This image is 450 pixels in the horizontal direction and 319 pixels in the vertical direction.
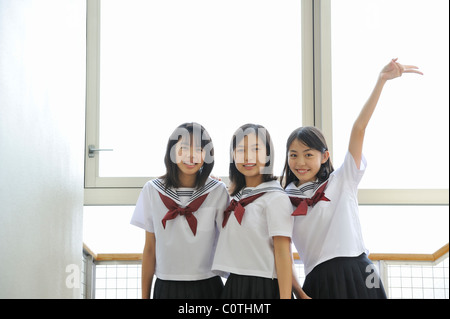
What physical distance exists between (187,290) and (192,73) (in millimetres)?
1304

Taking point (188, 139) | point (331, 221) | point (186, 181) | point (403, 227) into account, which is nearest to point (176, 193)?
point (186, 181)

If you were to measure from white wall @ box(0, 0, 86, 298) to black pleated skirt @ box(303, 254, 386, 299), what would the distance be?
1.03 metres

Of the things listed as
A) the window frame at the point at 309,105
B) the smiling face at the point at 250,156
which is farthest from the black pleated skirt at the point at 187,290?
the window frame at the point at 309,105

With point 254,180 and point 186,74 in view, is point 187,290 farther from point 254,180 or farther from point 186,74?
point 186,74

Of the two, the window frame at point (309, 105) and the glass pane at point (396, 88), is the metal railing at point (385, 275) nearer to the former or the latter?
the window frame at point (309, 105)

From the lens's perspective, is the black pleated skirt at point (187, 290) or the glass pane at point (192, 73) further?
the glass pane at point (192, 73)

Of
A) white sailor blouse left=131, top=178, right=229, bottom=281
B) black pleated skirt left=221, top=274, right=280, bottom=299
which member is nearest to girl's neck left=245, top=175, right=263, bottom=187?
white sailor blouse left=131, top=178, right=229, bottom=281

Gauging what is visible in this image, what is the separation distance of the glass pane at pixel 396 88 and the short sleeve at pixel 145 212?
118 cm

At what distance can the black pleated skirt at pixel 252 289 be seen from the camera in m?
1.81

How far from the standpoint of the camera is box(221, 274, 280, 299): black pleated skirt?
5.94 ft

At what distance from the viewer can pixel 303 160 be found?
76.7 inches

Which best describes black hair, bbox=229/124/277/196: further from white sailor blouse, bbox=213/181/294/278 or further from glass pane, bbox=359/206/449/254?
glass pane, bbox=359/206/449/254

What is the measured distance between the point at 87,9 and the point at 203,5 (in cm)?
64
